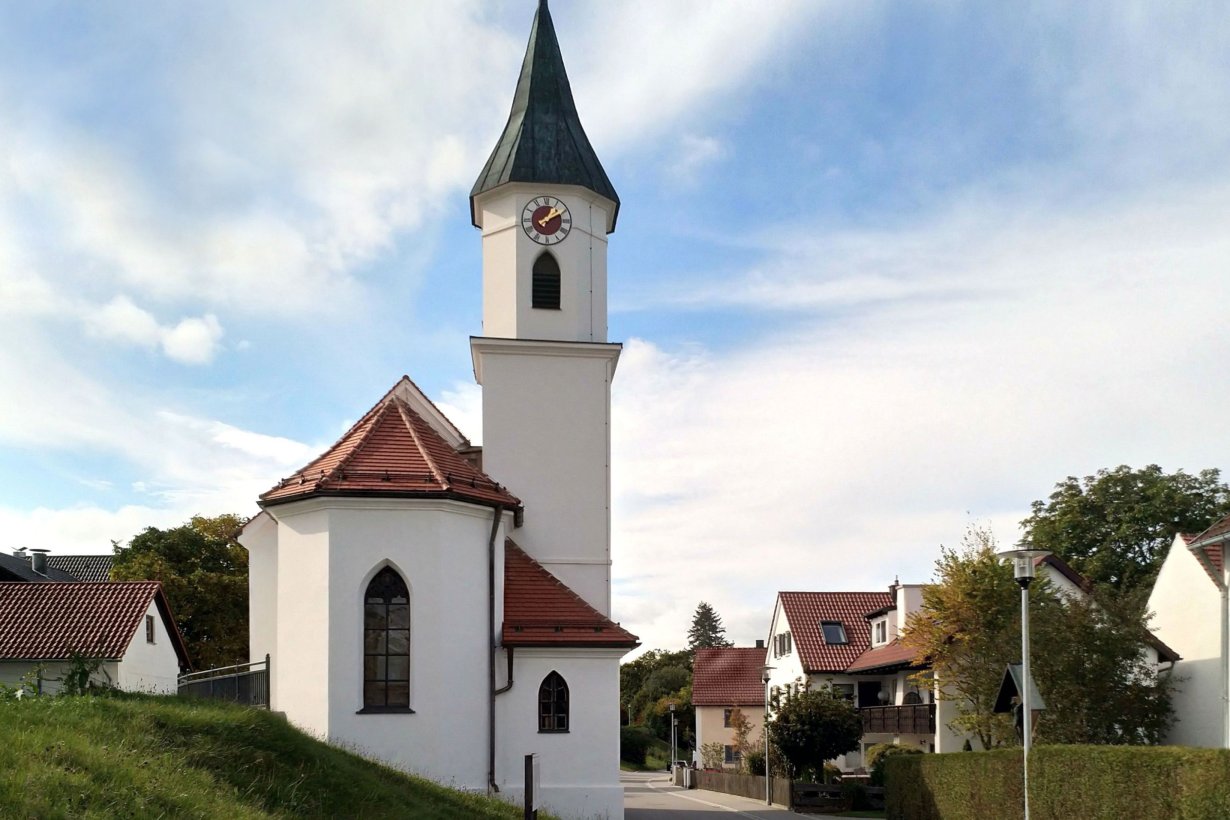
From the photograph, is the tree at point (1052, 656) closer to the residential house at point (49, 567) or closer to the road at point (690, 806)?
the road at point (690, 806)

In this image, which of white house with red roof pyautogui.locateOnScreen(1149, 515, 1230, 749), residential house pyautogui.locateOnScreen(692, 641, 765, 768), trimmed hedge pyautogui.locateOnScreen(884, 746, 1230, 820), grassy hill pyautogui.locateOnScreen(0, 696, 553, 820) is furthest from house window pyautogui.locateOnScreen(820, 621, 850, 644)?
grassy hill pyautogui.locateOnScreen(0, 696, 553, 820)

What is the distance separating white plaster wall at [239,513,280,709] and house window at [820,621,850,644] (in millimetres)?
30889

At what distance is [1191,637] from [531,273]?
66.8 feet

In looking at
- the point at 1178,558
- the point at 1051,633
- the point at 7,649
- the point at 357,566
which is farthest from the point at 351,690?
the point at 1178,558

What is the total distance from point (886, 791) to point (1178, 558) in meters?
10.6

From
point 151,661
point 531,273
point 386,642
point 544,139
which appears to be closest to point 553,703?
point 386,642

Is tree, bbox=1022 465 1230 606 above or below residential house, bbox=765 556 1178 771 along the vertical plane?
above

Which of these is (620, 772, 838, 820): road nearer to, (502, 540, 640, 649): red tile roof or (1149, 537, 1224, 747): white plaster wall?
(502, 540, 640, 649): red tile roof

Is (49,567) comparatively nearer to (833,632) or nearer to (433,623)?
(833,632)

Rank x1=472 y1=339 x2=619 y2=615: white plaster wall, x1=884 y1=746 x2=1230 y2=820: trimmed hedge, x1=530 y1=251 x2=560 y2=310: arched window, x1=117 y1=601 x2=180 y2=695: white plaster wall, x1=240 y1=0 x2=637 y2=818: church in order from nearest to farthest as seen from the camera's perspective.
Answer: x1=884 y1=746 x2=1230 y2=820: trimmed hedge
x1=240 y1=0 x2=637 y2=818: church
x1=472 y1=339 x2=619 y2=615: white plaster wall
x1=530 y1=251 x2=560 y2=310: arched window
x1=117 y1=601 x2=180 y2=695: white plaster wall

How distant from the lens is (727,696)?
64250 mm

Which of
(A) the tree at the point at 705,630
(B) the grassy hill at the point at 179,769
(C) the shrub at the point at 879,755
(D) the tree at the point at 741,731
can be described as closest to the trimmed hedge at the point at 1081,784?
(C) the shrub at the point at 879,755

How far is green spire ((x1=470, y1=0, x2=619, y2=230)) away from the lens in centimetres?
2925

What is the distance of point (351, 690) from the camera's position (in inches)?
851
